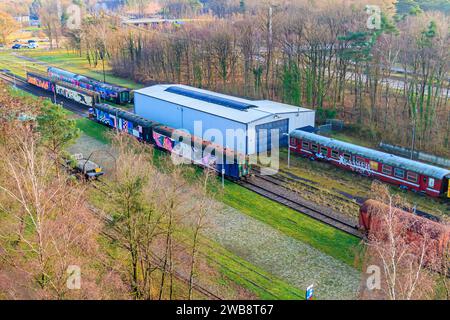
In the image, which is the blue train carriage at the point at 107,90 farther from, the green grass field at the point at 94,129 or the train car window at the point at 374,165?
the train car window at the point at 374,165

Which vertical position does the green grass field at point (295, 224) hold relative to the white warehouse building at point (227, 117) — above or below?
below

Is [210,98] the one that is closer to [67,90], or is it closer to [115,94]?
[115,94]

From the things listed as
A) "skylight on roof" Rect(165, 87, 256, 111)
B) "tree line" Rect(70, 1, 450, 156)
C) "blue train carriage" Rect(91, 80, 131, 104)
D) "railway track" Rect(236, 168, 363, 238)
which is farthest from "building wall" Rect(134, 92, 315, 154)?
"blue train carriage" Rect(91, 80, 131, 104)

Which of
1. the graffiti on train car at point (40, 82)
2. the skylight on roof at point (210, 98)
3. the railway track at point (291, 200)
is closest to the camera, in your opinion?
the railway track at point (291, 200)

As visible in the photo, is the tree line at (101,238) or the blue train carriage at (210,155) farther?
the blue train carriage at (210,155)

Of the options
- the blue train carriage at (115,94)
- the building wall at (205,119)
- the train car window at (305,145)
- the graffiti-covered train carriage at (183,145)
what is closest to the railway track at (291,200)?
the graffiti-covered train carriage at (183,145)

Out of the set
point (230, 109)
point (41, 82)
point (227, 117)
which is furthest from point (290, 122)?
point (41, 82)

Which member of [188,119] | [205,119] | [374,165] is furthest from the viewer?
[188,119]
